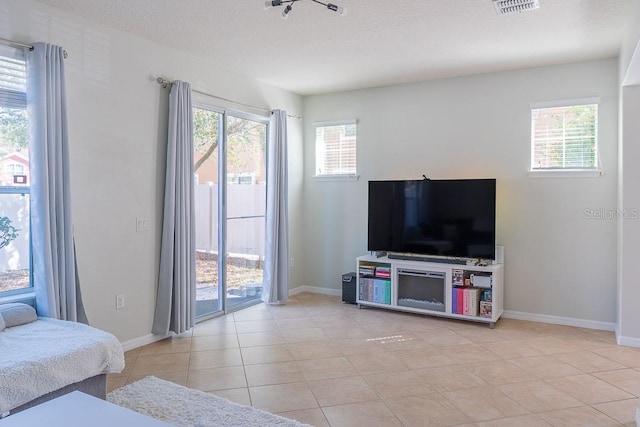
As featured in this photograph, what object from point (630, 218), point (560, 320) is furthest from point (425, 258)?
point (630, 218)

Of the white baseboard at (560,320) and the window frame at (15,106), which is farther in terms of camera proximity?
the white baseboard at (560,320)

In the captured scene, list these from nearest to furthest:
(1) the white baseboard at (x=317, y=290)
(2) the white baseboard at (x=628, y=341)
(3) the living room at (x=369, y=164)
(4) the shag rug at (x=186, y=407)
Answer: (4) the shag rug at (x=186, y=407)
(3) the living room at (x=369, y=164)
(2) the white baseboard at (x=628, y=341)
(1) the white baseboard at (x=317, y=290)

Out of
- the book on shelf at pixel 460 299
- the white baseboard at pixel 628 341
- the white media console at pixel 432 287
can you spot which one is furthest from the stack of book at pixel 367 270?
the white baseboard at pixel 628 341

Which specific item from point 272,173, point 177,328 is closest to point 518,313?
point 272,173

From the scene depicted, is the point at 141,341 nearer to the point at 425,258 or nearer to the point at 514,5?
the point at 425,258

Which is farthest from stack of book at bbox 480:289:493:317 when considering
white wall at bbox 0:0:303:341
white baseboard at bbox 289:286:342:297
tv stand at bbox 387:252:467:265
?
white wall at bbox 0:0:303:341

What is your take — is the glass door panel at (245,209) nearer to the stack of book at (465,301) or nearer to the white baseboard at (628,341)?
the stack of book at (465,301)

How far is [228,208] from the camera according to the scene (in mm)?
5090

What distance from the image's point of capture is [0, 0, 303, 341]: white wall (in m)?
3.41

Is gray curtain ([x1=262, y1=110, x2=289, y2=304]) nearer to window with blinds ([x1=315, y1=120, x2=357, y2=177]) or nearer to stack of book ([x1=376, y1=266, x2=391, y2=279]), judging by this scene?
window with blinds ([x1=315, y1=120, x2=357, y2=177])

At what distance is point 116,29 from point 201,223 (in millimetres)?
1962

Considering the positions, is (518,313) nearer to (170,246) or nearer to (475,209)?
(475,209)

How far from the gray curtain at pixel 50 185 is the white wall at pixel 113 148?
203mm

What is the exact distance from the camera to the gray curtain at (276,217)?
548 centimetres
